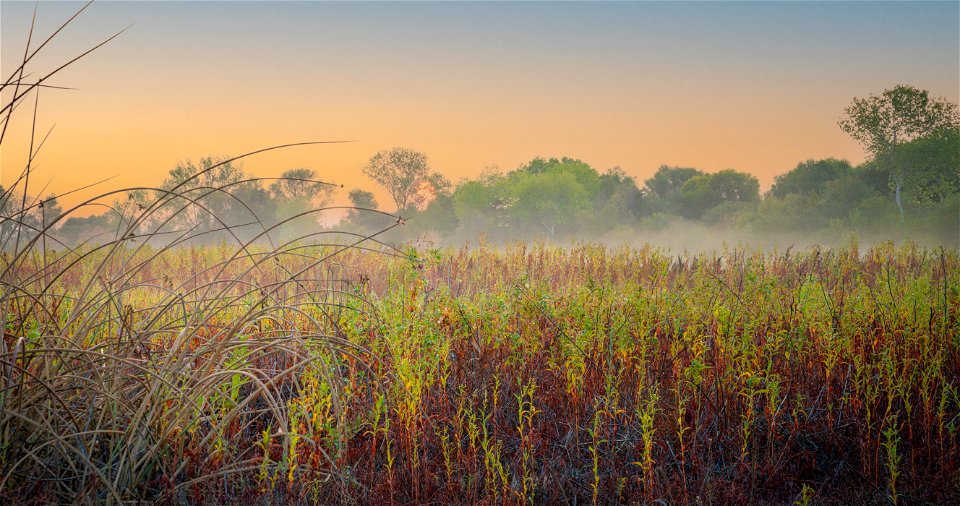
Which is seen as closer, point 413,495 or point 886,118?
point 413,495

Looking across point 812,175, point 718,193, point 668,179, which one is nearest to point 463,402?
point 812,175

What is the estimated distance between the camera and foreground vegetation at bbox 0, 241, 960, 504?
3096 millimetres

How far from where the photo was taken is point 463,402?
4.19 metres

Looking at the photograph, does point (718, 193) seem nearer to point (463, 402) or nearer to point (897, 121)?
point (897, 121)

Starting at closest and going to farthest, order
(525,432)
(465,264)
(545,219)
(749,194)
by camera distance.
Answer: (525,432)
(465,264)
(749,194)
(545,219)

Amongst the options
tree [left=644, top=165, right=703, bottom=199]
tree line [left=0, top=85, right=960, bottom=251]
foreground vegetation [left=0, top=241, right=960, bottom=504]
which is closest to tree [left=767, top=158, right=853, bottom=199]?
tree line [left=0, top=85, right=960, bottom=251]

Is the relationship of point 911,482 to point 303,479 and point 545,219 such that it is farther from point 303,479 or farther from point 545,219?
point 545,219

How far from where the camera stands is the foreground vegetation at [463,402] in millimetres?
3096

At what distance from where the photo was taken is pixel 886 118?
1610 inches

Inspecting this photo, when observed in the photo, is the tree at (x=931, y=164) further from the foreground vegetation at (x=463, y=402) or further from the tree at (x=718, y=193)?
the foreground vegetation at (x=463, y=402)

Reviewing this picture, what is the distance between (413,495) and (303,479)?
634 mm

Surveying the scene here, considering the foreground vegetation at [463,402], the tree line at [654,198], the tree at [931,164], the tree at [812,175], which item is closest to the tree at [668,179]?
the tree line at [654,198]

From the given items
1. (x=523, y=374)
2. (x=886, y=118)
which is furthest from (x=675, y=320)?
(x=886, y=118)

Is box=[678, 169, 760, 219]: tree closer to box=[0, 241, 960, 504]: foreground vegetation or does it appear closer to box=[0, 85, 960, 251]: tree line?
box=[0, 85, 960, 251]: tree line
